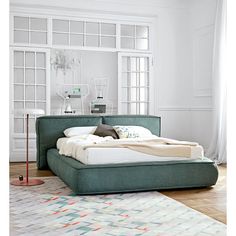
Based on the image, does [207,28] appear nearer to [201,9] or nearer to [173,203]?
[201,9]

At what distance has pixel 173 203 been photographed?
338cm

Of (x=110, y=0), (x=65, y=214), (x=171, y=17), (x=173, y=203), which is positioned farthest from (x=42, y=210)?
(x=171, y=17)

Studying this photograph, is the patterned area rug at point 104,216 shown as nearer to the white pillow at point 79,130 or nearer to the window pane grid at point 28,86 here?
the white pillow at point 79,130

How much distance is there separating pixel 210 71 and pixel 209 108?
66cm

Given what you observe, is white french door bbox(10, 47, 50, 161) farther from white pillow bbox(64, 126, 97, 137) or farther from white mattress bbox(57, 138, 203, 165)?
white mattress bbox(57, 138, 203, 165)

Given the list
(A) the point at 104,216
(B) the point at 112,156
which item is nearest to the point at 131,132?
(B) the point at 112,156

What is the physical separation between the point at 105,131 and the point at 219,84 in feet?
7.31

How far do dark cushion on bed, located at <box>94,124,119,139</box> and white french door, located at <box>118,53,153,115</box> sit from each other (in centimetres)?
193

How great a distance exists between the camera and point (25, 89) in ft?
21.9

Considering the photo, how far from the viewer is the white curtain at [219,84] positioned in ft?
20.1

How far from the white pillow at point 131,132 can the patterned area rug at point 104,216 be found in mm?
1456

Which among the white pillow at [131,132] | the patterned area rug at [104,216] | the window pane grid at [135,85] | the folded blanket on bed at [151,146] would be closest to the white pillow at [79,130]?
the white pillow at [131,132]

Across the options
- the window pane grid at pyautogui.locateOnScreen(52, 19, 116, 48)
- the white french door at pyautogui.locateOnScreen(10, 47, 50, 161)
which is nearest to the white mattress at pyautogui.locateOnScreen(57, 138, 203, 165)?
the white french door at pyautogui.locateOnScreen(10, 47, 50, 161)

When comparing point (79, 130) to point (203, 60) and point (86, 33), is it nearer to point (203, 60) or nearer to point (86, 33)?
point (86, 33)
